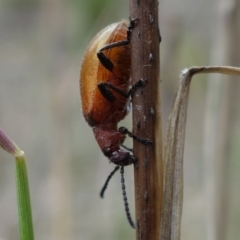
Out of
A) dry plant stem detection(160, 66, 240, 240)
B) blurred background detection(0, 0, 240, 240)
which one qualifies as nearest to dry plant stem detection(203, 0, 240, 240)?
blurred background detection(0, 0, 240, 240)

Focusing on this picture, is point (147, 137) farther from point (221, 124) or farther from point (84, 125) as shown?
point (84, 125)

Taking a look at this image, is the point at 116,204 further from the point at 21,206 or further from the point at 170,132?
the point at 21,206

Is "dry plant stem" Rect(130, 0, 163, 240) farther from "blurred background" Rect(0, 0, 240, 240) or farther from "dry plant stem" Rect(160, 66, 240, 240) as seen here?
"blurred background" Rect(0, 0, 240, 240)

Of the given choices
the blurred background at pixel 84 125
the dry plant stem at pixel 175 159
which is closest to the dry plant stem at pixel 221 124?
the blurred background at pixel 84 125

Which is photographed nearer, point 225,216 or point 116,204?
point 225,216

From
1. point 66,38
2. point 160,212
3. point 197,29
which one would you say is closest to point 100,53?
point 160,212

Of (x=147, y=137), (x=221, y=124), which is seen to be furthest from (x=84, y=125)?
(x=147, y=137)
